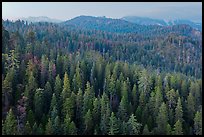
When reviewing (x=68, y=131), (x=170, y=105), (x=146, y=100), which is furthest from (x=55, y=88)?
(x=170, y=105)

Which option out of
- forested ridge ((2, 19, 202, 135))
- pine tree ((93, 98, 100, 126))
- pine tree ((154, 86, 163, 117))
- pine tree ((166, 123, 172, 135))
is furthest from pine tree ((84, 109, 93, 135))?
pine tree ((154, 86, 163, 117))

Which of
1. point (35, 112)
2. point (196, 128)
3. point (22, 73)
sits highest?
point (22, 73)

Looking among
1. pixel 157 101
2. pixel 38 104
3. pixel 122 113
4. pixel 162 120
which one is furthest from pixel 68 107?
pixel 157 101

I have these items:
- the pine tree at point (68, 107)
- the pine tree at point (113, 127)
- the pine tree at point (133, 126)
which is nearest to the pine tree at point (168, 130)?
the pine tree at point (133, 126)

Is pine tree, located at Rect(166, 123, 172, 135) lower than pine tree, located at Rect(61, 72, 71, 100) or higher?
lower

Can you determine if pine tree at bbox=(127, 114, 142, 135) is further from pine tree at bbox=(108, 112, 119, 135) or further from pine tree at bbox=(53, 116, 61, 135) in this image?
pine tree at bbox=(53, 116, 61, 135)

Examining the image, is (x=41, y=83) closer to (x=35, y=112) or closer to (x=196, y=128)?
(x=35, y=112)

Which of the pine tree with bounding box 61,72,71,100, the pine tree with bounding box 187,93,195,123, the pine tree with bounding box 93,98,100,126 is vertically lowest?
the pine tree with bounding box 187,93,195,123

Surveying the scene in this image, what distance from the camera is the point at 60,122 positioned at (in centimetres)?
6619

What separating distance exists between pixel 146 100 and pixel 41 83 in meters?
28.6

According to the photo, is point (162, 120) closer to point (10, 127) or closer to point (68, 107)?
point (68, 107)

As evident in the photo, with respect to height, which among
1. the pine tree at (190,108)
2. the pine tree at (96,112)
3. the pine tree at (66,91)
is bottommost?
the pine tree at (190,108)

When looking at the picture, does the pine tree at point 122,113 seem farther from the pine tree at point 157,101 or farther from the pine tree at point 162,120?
the pine tree at point 157,101

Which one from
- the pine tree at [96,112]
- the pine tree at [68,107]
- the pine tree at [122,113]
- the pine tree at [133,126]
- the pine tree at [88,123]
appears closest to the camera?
the pine tree at [133,126]
